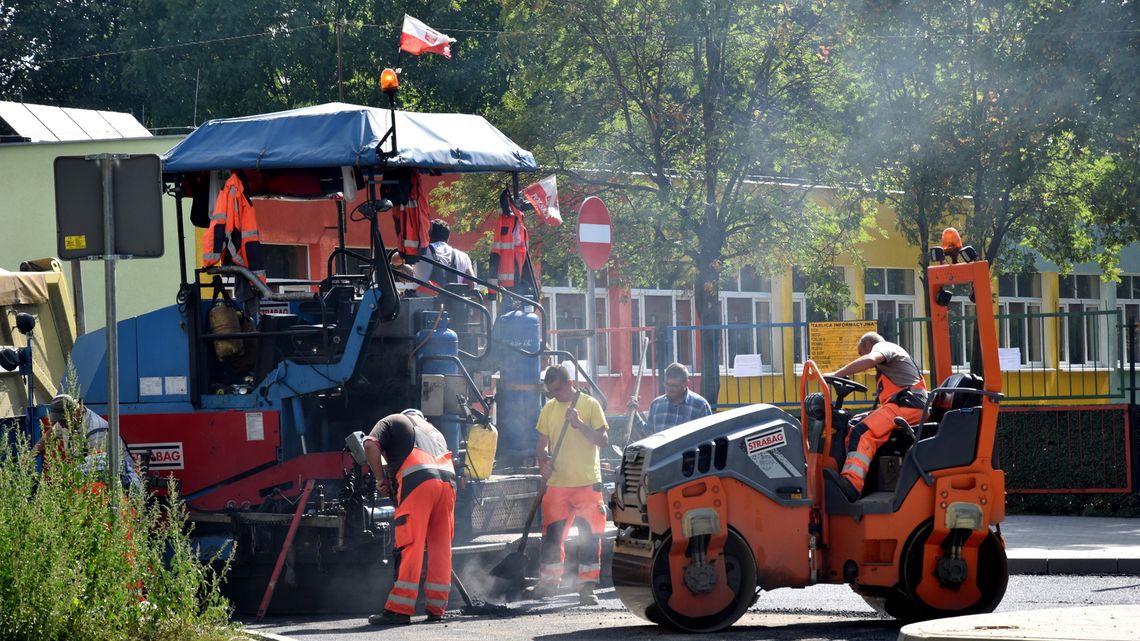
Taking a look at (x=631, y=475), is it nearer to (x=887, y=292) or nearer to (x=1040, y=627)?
(x=1040, y=627)

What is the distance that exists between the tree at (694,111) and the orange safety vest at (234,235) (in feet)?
30.0

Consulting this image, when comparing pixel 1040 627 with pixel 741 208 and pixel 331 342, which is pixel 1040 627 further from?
pixel 741 208

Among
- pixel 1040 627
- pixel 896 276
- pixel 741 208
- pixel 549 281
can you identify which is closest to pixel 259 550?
pixel 1040 627

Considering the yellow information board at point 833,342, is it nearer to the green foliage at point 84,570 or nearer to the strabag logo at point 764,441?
the strabag logo at point 764,441

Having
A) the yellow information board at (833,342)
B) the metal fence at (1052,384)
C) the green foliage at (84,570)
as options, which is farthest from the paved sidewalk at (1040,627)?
the yellow information board at (833,342)

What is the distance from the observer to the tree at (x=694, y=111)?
20.4m

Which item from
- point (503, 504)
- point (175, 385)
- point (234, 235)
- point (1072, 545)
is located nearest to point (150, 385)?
point (175, 385)

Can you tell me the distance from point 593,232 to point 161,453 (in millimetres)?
4736

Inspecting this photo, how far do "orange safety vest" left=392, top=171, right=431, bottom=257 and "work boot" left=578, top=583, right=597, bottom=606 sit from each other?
2686mm

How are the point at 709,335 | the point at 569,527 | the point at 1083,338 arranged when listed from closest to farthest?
the point at 569,527
the point at 1083,338
the point at 709,335

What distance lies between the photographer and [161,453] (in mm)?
11539

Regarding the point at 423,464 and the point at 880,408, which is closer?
the point at 880,408

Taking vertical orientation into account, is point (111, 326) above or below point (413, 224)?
below

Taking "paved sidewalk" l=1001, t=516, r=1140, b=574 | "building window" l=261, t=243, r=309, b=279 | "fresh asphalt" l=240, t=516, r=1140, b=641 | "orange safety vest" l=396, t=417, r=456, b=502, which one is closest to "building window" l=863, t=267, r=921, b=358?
"paved sidewalk" l=1001, t=516, r=1140, b=574
